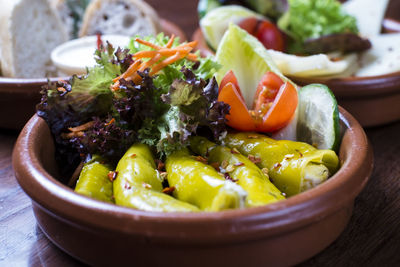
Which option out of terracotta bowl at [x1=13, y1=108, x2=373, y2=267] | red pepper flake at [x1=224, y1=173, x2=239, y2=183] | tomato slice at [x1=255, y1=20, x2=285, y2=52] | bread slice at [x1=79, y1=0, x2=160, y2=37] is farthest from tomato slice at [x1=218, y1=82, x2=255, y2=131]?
bread slice at [x1=79, y1=0, x2=160, y2=37]

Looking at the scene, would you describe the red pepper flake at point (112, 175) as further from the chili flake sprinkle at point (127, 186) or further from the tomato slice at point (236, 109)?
the tomato slice at point (236, 109)

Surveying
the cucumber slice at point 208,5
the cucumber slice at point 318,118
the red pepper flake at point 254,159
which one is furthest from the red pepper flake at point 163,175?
the cucumber slice at point 208,5

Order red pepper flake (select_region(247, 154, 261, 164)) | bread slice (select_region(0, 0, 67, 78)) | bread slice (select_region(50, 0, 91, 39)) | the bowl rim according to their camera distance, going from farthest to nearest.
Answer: bread slice (select_region(50, 0, 91, 39)) → bread slice (select_region(0, 0, 67, 78)) → red pepper flake (select_region(247, 154, 261, 164)) → the bowl rim

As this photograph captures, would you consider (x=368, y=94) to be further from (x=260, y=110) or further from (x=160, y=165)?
(x=160, y=165)

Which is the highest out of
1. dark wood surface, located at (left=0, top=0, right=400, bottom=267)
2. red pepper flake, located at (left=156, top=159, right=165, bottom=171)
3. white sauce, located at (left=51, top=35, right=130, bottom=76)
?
red pepper flake, located at (left=156, top=159, right=165, bottom=171)

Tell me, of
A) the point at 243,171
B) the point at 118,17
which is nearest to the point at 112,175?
the point at 243,171

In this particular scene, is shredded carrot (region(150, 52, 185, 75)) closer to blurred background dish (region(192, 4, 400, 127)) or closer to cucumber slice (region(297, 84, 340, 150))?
cucumber slice (region(297, 84, 340, 150))
